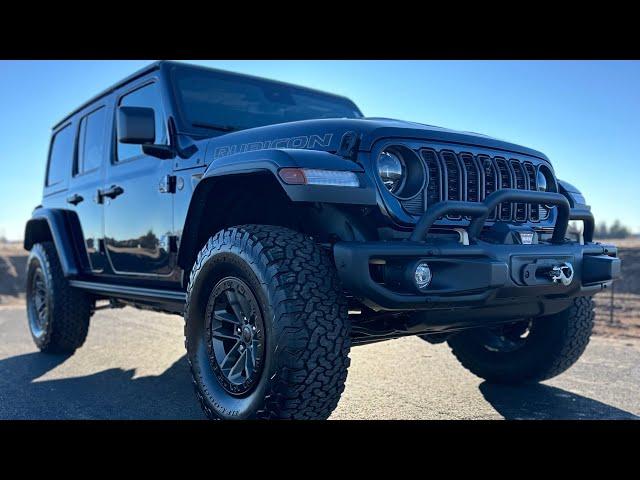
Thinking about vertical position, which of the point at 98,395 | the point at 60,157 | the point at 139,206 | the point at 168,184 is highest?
Result: the point at 60,157

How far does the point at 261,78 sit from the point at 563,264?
271 cm

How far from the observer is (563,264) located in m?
2.82

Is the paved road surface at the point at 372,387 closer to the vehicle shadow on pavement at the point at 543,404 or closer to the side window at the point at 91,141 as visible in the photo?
the vehicle shadow on pavement at the point at 543,404

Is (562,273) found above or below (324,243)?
below

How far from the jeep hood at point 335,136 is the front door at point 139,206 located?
624 millimetres

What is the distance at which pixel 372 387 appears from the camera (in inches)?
153

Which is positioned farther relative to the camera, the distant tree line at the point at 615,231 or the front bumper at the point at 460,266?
the distant tree line at the point at 615,231

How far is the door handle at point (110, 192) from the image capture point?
439 cm

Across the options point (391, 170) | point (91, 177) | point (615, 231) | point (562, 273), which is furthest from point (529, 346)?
point (615, 231)

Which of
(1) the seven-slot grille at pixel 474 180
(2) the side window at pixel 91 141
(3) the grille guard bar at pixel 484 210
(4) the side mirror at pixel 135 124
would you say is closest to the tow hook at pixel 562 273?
(3) the grille guard bar at pixel 484 210

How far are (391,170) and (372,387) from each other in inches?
65.8

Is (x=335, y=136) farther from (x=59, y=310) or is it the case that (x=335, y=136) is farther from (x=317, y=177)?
(x=59, y=310)
